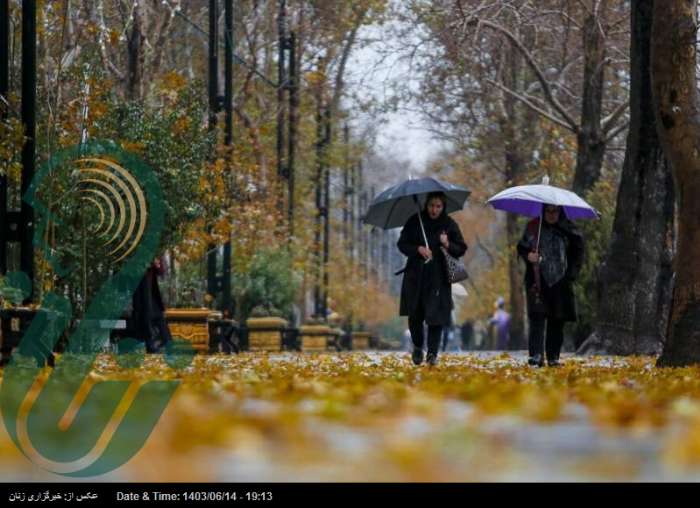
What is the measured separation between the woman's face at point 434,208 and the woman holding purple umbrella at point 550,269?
1.01 meters

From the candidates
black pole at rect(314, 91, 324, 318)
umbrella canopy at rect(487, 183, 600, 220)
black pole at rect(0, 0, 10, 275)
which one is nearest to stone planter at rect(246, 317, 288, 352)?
black pole at rect(314, 91, 324, 318)

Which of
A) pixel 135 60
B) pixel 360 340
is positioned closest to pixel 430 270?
pixel 135 60

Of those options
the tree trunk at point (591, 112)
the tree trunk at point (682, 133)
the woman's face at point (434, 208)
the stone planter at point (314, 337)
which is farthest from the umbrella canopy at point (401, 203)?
the stone planter at point (314, 337)

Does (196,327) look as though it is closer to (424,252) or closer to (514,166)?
(424,252)

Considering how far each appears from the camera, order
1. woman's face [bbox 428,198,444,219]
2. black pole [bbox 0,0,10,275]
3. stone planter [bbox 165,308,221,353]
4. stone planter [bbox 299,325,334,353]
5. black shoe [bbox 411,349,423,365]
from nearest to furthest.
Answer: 1. black pole [bbox 0,0,10,275]
2. woman's face [bbox 428,198,444,219]
3. black shoe [bbox 411,349,423,365]
4. stone planter [bbox 165,308,221,353]
5. stone planter [bbox 299,325,334,353]

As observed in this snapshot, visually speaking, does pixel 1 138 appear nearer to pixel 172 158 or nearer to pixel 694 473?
pixel 172 158

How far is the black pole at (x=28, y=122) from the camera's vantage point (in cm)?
1569

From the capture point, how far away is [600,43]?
31797mm

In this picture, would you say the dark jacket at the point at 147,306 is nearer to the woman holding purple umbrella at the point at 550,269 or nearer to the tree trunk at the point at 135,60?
the woman holding purple umbrella at the point at 550,269

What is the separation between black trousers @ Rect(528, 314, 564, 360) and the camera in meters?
18.7

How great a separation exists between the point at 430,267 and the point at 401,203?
2024mm

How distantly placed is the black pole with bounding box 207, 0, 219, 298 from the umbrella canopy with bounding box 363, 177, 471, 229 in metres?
8.04

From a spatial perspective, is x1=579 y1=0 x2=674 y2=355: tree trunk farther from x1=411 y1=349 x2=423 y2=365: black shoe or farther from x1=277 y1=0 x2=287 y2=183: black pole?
x1=277 y1=0 x2=287 y2=183: black pole

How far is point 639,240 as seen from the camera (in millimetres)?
25000
